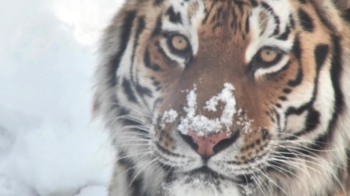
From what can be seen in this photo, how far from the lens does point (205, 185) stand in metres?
1.52

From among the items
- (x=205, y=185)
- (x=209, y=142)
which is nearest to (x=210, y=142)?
(x=209, y=142)

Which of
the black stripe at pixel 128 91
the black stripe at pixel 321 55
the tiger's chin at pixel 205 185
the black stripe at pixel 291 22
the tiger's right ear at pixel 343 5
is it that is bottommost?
the tiger's chin at pixel 205 185

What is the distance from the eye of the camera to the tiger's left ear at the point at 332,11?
5.30 feet

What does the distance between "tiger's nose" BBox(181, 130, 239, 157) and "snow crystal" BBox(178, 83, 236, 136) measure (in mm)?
10

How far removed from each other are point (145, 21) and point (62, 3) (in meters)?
1.07

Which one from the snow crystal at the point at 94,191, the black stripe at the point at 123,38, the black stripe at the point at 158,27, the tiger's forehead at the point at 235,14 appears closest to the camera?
the tiger's forehead at the point at 235,14

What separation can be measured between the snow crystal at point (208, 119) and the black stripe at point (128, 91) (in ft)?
0.82

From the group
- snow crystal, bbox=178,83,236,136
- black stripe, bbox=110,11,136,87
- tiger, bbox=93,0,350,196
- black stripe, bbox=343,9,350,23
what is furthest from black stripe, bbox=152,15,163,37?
black stripe, bbox=343,9,350,23

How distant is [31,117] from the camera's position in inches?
96.5

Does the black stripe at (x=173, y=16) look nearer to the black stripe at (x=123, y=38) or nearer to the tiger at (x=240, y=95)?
the tiger at (x=240, y=95)

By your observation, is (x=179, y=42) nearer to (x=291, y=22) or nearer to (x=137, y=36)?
(x=137, y=36)

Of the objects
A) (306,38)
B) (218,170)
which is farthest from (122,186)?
(306,38)

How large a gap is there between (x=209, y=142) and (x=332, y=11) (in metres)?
0.44

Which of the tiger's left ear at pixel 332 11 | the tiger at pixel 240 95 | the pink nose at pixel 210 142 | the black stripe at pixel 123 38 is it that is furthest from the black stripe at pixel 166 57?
the tiger's left ear at pixel 332 11
